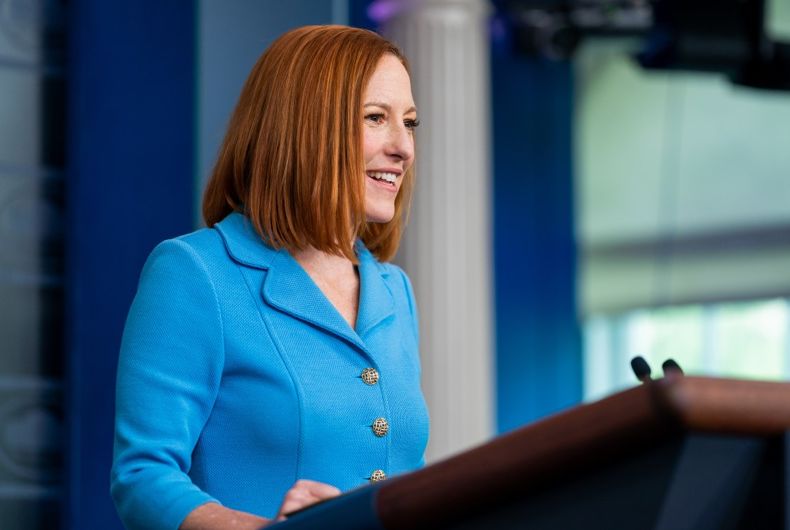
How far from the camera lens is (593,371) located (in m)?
7.20

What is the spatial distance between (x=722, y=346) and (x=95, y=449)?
5036 millimetres

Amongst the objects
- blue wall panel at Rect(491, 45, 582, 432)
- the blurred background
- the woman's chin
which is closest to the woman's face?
the woman's chin

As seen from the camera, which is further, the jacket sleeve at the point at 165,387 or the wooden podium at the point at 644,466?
the jacket sleeve at the point at 165,387

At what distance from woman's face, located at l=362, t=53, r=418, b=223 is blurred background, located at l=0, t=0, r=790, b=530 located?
3.70ft

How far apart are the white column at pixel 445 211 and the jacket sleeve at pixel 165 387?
11.0 ft

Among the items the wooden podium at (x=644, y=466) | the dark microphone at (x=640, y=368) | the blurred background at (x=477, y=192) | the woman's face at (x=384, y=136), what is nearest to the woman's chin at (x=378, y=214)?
the woman's face at (x=384, y=136)

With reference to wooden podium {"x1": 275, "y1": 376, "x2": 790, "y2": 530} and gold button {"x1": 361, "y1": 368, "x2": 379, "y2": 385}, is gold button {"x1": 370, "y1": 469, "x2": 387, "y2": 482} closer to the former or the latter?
gold button {"x1": 361, "y1": 368, "x2": 379, "y2": 385}

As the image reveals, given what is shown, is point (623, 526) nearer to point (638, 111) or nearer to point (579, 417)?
point (579, 417)

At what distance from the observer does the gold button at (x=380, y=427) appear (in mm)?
1321

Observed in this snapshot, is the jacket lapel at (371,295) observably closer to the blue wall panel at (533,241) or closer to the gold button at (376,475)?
the gold button at (376,475)

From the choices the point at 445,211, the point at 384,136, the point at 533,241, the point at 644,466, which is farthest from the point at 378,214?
the point at 533,241

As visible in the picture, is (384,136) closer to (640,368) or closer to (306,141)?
(306,141)

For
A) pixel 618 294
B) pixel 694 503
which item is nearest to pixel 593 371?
pixel 618 294

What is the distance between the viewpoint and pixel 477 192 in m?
4.78
